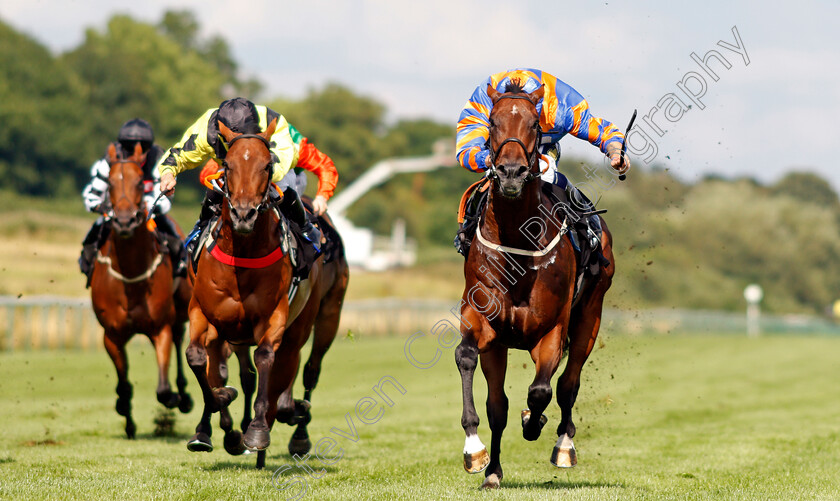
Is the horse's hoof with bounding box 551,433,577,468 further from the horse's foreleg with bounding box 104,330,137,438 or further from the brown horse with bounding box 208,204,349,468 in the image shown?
the horse's foreleg with bounding box 104,330,137,438

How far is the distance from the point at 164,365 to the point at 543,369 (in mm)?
4559

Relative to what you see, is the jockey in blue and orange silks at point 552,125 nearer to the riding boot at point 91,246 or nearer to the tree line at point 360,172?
the riding boot at point 91,246

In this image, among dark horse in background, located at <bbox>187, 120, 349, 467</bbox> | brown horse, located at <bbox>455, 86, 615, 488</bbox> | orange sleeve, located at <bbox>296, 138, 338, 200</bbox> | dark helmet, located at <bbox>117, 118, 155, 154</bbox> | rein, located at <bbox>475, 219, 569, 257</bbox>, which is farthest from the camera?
dark helmet, located at <bbox>117, 118, 155, 154</bbox>

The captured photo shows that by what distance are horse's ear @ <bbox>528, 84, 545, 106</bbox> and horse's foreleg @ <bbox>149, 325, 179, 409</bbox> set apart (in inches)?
186

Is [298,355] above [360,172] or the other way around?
the other way around

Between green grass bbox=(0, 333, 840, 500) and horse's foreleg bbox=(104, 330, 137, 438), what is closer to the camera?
green grass bbox=(0, 333, 840, 500)

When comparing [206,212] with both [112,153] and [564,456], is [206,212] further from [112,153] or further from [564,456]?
[564,456]

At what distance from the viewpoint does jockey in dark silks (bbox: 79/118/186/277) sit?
9.98m

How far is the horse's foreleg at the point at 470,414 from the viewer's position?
6754 mm

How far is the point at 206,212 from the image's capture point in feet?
25.8

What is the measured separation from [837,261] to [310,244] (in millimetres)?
56778

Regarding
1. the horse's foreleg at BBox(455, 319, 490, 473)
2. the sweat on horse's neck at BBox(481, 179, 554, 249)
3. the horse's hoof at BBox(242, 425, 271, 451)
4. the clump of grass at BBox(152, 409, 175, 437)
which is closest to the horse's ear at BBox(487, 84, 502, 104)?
the sweat on horse's neck at BBox(481, 179, 554, 249)

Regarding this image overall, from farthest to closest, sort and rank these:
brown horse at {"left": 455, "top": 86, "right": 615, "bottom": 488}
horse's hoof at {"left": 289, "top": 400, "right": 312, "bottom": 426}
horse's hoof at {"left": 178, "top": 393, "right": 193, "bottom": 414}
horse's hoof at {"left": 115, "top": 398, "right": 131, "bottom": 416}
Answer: horse's hoof at {"left": 178, "top": 393, "right": 193, "bottom": 414} < horse's hoof at {"left": 115, "top": 398, "right": 131, "bottom": 416} < horse's hoof at {"left": 289, "top": 400, "right": 312, "bottom": 426} < brown horse at {"left": 455, "top": 86, "right": 615, "bottom": 488}

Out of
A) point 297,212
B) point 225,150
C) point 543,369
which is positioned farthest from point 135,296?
point 543,369
